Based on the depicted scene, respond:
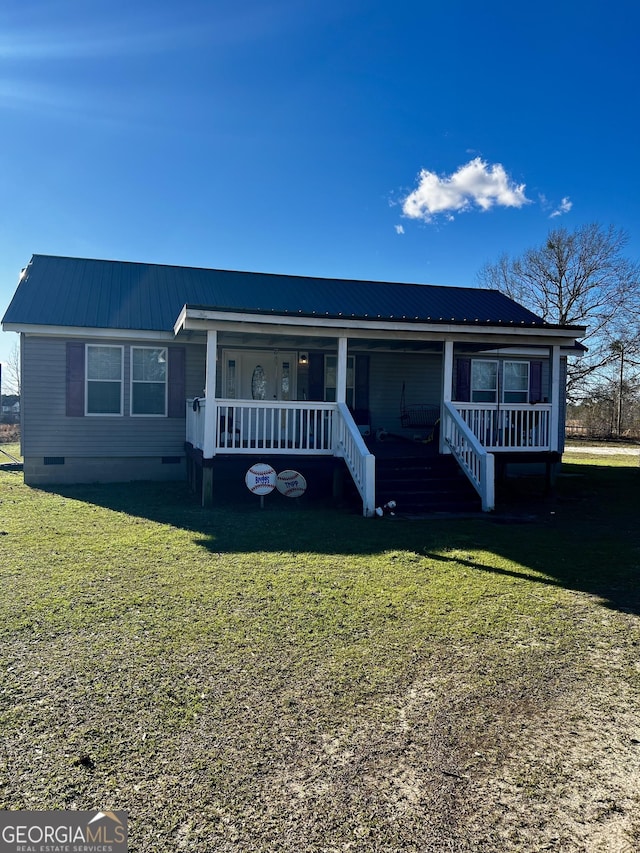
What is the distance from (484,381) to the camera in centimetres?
1408

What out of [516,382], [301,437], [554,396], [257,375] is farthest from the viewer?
[516,382]

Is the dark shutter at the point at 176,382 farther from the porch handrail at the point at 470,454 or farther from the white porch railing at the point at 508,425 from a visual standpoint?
the white porch railing at the point at 508,425

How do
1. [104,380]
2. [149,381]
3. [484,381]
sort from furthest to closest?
[484,381]
[149,381]
[104,380]

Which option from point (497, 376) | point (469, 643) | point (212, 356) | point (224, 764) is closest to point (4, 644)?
point (224, 764)

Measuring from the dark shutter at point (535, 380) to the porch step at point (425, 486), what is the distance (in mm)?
5814

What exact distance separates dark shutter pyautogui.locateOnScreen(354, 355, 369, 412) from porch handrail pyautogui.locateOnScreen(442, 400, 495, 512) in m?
3.64

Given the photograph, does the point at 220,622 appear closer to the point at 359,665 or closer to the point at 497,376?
the point at 359,665

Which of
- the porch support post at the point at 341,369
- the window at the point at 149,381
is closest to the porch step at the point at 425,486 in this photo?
the porch support post at the point at 341,369

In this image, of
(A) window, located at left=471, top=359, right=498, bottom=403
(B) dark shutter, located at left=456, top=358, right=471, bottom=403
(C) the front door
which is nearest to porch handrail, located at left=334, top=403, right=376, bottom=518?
(C) the front door

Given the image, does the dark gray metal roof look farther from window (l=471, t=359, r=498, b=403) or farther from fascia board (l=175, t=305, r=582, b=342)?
window (l=471, t=359, r=498, b=403)

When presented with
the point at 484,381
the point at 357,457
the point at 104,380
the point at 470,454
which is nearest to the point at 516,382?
the point at 484,381

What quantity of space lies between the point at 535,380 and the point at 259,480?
29.8ft

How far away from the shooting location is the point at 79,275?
13070 mm

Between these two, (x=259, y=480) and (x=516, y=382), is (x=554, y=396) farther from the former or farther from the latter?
(x=259, y=480)
